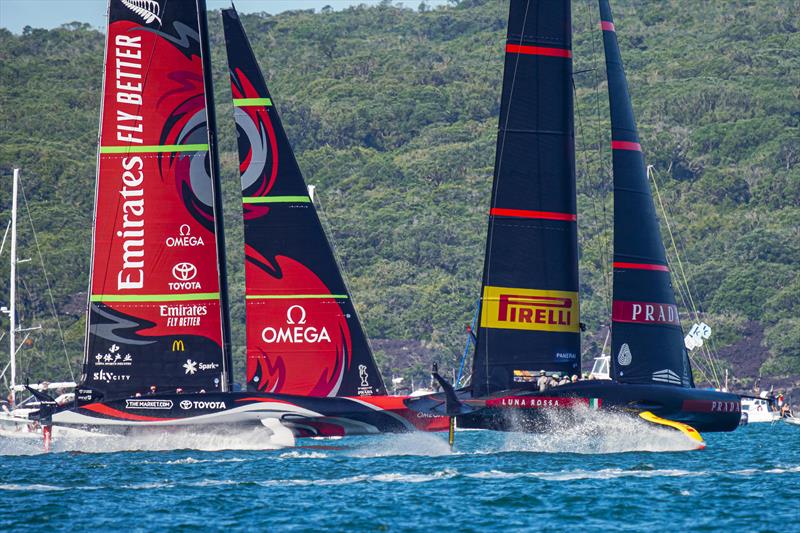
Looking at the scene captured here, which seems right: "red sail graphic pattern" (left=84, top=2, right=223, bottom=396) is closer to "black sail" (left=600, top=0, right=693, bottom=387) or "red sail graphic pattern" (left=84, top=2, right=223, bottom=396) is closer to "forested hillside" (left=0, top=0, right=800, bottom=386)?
"black sail" (left=600, top=0, right=693, bottom=387)

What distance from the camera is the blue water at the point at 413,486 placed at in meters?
21.6

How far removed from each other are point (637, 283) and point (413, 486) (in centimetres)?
760

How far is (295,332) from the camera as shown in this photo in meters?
32.5

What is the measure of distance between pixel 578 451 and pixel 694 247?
229ft

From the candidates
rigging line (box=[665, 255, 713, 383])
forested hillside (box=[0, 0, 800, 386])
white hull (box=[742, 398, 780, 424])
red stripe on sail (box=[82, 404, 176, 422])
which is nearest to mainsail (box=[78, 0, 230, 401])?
red stripe on sail (box=[82, 404, 176, 422])

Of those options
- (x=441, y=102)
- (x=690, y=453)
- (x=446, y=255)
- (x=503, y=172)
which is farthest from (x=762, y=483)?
(x=441, y=102)

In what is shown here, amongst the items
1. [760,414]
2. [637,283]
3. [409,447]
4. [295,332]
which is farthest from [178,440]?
[760,414]

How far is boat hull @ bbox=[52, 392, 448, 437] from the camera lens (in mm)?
31328

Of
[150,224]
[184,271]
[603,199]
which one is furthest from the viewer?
[603,199]

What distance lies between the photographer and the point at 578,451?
1222 inches

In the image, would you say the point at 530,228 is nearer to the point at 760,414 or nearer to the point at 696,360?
the point at 760,414

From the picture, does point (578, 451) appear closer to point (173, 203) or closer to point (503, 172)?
point (503, 172)

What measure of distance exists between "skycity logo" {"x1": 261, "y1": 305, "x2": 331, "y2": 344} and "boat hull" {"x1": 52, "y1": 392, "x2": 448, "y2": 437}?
1.43 meters

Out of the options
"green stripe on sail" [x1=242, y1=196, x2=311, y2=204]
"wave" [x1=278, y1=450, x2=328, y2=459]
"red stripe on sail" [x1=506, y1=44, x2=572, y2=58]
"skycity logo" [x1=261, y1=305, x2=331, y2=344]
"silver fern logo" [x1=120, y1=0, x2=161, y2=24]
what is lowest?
"wave" [x1=278, y1=450, x2=328, y2=459]
